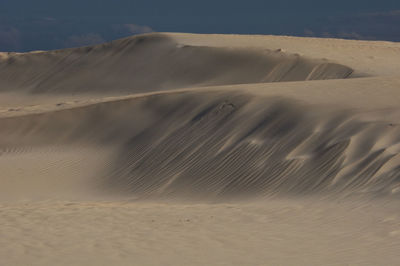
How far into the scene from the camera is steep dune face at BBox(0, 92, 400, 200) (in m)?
11.2

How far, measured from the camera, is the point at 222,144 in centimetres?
1419

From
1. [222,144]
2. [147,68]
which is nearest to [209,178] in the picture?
[222,144]

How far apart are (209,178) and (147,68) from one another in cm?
2309

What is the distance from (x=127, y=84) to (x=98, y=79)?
84.8 inches

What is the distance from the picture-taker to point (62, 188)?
48.3 feet

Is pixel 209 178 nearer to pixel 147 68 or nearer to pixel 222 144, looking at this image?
pixel 222 144

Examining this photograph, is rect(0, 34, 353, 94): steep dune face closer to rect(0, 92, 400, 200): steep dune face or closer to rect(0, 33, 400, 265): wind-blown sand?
rect(0, 33, 400, 265): wind-blown sand

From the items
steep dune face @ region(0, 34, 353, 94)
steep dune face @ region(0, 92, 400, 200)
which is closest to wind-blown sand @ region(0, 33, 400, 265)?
steep dune face @ region(0, 92, 400, 200)

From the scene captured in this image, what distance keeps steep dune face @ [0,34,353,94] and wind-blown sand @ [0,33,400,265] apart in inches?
200

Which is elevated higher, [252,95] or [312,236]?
[252,95]

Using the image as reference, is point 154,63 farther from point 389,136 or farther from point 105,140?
point 389,136

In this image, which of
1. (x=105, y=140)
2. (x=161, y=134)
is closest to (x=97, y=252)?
(x=161, y=134)

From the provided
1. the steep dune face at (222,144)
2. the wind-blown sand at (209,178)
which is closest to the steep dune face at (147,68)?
the wind-blown sand at (209,178)

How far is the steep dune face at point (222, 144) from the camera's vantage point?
1120 centimetres
